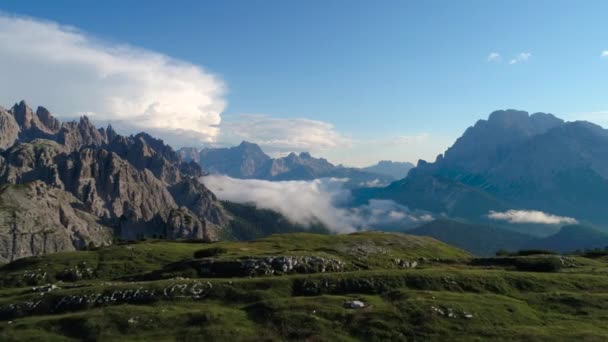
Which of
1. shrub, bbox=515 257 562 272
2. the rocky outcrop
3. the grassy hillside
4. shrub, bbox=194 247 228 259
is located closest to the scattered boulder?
the grassy hillside

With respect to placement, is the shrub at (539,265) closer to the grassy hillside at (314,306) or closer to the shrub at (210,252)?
the grassy hillside at (314,306)

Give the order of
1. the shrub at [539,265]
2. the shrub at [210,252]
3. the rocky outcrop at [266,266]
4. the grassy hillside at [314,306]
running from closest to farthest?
the grassy hillside at [314,306], the rocky outcrop at [266,266], the shrub at [539,265], the shrub at [210,252]

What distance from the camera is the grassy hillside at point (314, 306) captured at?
62.9 m

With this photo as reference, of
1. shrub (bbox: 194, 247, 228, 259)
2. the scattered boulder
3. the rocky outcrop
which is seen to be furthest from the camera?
shrub (bbox: 194, 247, 228, 259)

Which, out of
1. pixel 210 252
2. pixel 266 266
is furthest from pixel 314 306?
pixel 210 252

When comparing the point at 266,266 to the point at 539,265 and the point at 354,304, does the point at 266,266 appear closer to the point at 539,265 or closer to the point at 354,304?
the point at 354,304

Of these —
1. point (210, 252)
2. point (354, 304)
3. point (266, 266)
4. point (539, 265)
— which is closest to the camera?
point (354, 304)

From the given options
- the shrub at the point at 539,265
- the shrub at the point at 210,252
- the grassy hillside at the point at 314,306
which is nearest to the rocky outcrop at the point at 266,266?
the grassy hillside at the point at 314,306

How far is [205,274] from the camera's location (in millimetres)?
101375

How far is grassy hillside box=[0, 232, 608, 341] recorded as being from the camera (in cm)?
6294

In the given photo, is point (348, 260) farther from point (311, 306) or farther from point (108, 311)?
point (108, 311)

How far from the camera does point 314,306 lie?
70.6 meters

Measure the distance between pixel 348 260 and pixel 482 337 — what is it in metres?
56.9

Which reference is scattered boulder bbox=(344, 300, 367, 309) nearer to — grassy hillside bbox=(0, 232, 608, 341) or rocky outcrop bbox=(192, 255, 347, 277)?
grassy hillside bbox=(0, 232, 608, 341)
